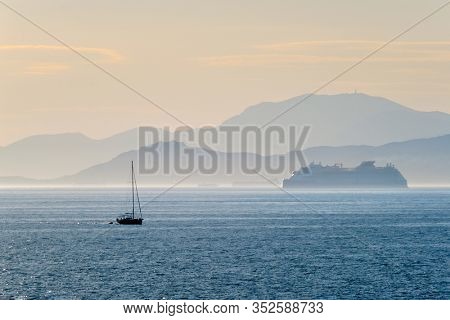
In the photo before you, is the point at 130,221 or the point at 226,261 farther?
the point at 130,221

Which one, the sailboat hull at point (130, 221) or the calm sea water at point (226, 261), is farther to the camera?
the sailboat hull at point (130, 221)

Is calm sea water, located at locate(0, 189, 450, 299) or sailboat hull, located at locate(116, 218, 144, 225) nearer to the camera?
calm sea water, located at locate(0, 189, 450, 299)

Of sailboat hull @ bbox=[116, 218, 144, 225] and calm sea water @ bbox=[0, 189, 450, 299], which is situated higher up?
sailboat hull @ bbox=[116, 218, 144, 225]

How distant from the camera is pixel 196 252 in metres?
98.2

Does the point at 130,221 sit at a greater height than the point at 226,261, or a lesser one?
greater

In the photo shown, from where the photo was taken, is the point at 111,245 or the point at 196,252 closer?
the point at 196,252

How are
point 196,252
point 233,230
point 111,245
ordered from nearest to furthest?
point 196,252, point 111,245, point 233,230

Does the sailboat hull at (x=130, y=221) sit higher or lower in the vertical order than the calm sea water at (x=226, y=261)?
higher
